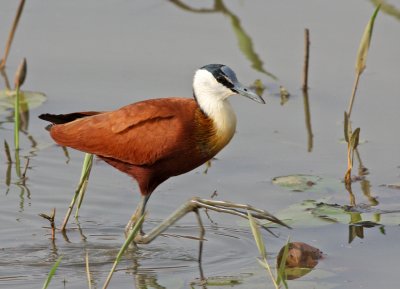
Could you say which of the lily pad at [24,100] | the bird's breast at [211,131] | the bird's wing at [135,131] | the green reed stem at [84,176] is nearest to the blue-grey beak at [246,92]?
the bird's breast at [211,131]

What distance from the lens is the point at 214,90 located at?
6.90 metres

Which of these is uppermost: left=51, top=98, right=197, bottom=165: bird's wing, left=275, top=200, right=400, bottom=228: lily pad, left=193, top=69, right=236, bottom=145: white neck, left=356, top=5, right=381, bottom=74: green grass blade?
left=356, top=5, right=381, bottom=74: green grass blade

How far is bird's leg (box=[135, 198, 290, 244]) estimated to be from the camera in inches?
231

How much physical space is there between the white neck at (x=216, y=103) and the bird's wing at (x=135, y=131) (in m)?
0.08

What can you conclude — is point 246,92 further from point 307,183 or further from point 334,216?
point 307,183

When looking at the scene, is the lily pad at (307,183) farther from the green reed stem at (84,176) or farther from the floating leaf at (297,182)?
the green reed stem at (84,176)

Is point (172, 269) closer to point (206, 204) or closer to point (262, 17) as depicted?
point (206, 204)

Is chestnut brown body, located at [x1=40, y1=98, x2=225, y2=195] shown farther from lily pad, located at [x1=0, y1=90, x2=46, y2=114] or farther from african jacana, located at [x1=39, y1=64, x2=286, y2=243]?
lily pad, located at [x1=0, y1=90, x2=46, y2=114]

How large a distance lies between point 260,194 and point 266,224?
490 millimetres

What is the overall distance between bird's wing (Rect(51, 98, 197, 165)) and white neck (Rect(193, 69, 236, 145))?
8 cm

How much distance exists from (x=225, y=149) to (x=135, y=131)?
1.51 metres

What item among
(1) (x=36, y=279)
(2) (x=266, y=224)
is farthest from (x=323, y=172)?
(1) (x=36, y=279)

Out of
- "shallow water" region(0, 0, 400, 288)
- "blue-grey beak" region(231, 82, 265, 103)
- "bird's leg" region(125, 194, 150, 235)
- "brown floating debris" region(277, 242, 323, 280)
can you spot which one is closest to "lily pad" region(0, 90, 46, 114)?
"shallow water" region(0, 0, 400, 288)

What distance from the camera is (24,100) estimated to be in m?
8.91
